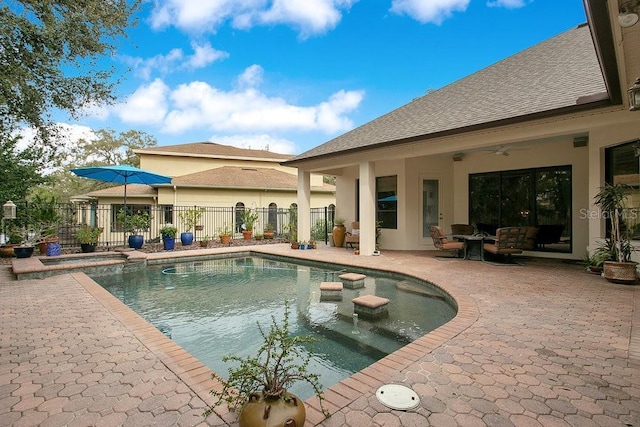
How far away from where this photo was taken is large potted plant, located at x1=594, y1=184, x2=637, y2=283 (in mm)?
5723

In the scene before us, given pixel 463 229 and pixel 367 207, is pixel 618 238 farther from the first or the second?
pixel 367 207

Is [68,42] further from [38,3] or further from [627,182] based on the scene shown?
[627,182]

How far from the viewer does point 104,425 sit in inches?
81.1

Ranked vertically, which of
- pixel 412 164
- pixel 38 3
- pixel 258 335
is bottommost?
pixel 258 335

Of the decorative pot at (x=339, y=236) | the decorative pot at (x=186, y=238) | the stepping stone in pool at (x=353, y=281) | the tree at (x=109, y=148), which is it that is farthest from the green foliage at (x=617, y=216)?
the tree at (x=109, y=148)

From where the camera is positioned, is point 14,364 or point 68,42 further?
point 68,42

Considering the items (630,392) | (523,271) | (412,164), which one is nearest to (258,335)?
(630,392)

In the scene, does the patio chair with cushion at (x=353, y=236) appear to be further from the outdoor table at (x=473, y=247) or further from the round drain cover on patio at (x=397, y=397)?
the round drain cover on patio at (x=397, y=397)

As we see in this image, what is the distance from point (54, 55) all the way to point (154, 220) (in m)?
11.9

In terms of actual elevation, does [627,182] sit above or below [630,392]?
above

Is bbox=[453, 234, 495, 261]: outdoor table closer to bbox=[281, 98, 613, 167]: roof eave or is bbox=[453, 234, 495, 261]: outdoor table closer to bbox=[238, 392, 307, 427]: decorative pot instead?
bbox=[281, 98, 613, 167]: roof eave

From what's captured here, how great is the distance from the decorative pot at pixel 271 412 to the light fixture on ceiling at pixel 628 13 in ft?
14.4

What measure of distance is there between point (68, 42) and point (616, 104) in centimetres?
1070

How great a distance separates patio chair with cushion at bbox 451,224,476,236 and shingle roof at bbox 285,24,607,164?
3636 mm
